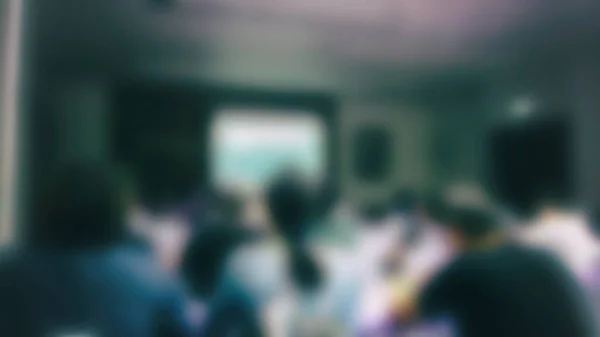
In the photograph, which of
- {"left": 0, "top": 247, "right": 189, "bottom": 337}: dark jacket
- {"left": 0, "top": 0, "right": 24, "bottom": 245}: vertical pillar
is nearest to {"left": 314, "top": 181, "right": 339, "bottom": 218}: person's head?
{"left": 0, "top": 247, "right": 189, "bottom": 337}: dark jacket

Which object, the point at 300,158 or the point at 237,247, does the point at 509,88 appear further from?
the point at 237,247

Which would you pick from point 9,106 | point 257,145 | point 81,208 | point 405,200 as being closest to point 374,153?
point 405,200

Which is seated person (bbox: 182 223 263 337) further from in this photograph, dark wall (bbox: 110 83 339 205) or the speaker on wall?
the speaker on wall

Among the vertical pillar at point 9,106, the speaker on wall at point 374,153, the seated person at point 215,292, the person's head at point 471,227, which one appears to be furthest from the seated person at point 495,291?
the vertical pillar at point 9,106

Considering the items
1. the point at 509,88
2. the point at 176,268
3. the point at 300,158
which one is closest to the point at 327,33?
the point at 300,158

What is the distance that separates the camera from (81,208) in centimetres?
95

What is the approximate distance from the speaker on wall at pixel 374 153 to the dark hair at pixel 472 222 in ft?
0.44

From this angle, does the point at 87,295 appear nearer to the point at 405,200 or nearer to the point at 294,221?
the point at 294,221

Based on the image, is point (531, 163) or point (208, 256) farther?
point (531, 163)

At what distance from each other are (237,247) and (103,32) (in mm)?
380

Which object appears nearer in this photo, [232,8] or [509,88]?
[232,8]

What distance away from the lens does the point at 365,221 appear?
1.06 m

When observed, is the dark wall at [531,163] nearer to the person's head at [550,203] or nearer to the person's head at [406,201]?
the person's head at [550,203]

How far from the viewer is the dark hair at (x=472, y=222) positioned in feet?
3.54
